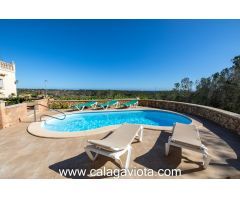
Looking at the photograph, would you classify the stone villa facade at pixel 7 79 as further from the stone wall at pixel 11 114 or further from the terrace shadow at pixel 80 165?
the terrace shadow at pixel 80 165

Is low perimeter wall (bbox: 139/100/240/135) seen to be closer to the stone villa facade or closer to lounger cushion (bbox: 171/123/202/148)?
lounger cushion (bbox: 171/123/202/148)

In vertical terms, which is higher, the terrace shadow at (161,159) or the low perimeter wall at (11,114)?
the low perimeter wall at (11,114)

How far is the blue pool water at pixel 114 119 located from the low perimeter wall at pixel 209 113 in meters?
1.05

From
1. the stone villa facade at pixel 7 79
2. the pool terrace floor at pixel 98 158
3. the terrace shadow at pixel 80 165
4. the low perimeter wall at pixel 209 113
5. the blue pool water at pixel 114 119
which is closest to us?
the terrace shadow at pixel 80 165

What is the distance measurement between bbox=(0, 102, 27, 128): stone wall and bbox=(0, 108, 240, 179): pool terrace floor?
1.55m

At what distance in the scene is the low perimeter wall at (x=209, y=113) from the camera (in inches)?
208

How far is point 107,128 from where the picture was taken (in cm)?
551

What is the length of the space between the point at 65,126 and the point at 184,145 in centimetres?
683

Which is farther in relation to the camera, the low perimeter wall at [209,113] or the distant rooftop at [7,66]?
the distant rooftop at [7,66]

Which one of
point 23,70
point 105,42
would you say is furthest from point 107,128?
point 23,70

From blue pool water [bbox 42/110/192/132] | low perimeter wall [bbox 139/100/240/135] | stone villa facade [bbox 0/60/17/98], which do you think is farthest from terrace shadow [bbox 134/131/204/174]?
stone villa facade [bbox 0/60/17/98]

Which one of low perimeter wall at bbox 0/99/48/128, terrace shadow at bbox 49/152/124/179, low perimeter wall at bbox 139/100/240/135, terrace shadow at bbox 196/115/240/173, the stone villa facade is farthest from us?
the stone villa facade

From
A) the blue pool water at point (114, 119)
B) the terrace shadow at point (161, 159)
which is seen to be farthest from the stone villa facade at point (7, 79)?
the terrace shadow at point (161, 159)

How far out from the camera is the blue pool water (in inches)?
320
